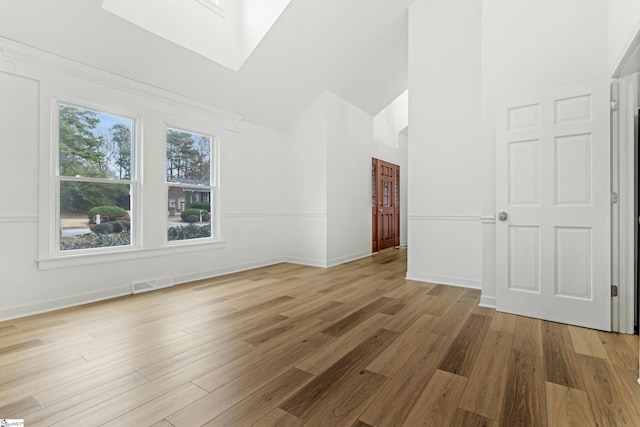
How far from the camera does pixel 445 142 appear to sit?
379cm

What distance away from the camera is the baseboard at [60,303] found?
262 centimetres

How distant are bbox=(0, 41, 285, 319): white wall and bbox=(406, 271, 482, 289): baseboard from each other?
8.27 feet

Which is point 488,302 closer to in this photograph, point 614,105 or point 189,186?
point 614,105

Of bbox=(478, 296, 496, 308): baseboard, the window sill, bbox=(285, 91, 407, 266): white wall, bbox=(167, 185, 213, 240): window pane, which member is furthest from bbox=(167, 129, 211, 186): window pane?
bbox=(478, 296, 496, 308): baseboard

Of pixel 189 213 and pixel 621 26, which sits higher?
pixel 621 26

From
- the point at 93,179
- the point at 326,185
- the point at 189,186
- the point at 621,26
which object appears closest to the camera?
the point at 621,26

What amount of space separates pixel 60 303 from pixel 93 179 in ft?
4.06

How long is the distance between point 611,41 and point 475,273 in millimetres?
2437

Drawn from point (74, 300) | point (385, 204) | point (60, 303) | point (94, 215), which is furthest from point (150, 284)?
point (385, 204)

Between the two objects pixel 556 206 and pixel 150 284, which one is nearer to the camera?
pixel 556 206

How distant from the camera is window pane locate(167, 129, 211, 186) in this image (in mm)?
3887

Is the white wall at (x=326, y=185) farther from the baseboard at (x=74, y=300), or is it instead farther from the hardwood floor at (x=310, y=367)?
the hardwood floor at (x=310, y=367)

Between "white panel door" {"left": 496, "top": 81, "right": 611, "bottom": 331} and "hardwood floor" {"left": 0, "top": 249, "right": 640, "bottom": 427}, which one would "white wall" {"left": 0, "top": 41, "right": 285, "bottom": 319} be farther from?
"white panel door" {"left": 496, "top": 81, "right": 611, "bottom": 331}

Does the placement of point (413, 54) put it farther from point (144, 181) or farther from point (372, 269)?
point (144, 181)
